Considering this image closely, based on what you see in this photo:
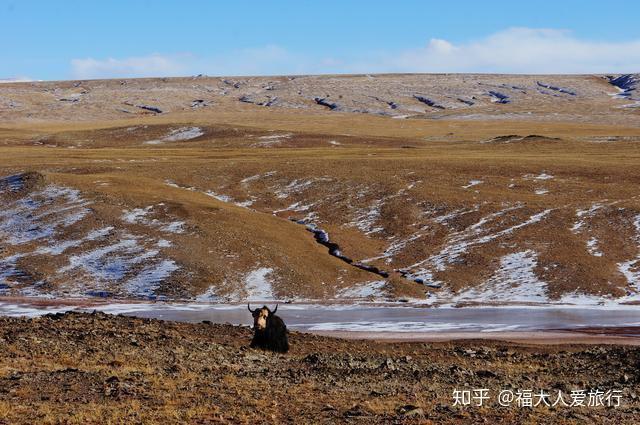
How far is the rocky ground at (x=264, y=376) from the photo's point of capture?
17641 millimetres

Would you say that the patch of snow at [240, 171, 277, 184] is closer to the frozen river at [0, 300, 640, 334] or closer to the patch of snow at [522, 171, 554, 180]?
the patch of snow at [522, 171, 554, 180]

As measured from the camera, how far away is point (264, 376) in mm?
22016

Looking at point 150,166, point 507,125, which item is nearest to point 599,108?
point 507,125

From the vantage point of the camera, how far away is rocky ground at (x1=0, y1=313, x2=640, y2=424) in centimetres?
1764

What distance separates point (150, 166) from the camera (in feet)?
278

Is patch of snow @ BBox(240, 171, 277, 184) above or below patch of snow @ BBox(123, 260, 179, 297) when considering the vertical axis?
above

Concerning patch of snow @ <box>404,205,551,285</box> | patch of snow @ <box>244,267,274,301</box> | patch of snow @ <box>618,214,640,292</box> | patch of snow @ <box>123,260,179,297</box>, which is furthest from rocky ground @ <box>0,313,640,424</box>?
patch of snow @ <box>404,205,551,285</box>

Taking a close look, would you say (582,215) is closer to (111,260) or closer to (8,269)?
(111,260)

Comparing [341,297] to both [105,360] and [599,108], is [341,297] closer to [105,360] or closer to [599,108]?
[105,360]

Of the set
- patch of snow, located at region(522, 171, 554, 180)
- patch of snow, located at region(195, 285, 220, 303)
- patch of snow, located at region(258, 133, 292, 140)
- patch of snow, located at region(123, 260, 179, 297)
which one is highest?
patch of snow, located at region(258, 133, 292, 140)

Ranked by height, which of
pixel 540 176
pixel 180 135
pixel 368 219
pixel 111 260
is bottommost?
pixel 111 260

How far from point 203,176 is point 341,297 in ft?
113

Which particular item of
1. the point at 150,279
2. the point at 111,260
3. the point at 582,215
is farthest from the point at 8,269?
the point at 582,215

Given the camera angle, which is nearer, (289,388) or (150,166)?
(289,388)
